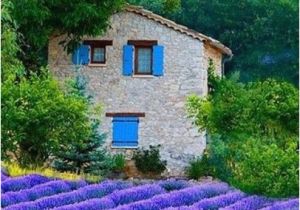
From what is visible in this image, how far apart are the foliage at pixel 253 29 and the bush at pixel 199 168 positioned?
7.16 m

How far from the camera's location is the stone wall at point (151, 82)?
22.7 m

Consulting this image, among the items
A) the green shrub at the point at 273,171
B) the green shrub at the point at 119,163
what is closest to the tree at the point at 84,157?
the green shrub at the point at 119,163

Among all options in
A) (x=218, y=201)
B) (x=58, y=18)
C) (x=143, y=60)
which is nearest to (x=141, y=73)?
(x=143, y=60)

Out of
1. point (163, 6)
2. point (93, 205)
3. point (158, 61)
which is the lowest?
point (93, 205)

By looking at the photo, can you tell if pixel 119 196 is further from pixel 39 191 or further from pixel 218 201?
pixel 218 201

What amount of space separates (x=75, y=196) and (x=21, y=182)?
993 mm

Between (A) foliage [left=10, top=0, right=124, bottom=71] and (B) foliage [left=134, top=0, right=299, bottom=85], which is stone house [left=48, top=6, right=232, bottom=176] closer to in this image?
(A) foliage [left=10, top=0, right=124, bottom=71]

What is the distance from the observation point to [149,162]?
70.9 ft

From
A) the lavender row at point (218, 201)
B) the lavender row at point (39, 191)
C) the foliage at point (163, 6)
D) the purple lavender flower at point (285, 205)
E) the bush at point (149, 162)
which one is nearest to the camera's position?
the purple lavender flower at point (285, 205)

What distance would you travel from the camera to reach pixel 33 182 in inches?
529

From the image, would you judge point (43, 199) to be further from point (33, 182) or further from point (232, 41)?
point (232, 41)

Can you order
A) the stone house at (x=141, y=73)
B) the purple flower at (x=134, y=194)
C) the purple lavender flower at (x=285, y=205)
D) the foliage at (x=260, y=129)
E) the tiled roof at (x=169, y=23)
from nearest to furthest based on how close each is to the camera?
the purple lavender flower at (x=285, y=205), the purple flower at (x=134, y=194), the foliage at (x=260, y=129), the tiled roof at (x=169, y=23), the stone house at (x=141, y=73)

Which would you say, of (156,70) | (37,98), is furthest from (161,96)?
(37,98)

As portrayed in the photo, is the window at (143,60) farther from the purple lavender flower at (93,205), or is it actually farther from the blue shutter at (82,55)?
the purple lavender flower at (93,205)
